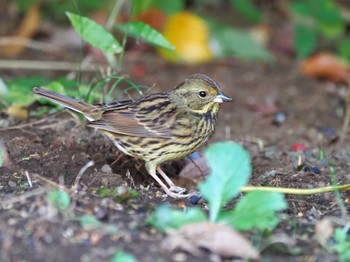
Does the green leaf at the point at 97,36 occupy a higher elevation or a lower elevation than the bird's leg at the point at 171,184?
higher

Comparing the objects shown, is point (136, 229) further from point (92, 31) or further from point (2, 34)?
point (2, 34)

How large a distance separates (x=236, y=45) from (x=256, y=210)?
4.82 metres

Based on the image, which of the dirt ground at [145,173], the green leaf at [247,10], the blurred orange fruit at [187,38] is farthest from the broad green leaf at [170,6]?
the green leaf at [247,10]

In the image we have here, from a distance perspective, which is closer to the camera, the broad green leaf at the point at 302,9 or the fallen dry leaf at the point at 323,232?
the fallen dry leaf at the point at 323,232

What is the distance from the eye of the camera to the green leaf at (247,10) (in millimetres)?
8344

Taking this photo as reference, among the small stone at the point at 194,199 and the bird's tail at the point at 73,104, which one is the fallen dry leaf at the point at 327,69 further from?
the small stone at the point at 194,199

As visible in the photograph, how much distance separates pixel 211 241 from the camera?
355 cm

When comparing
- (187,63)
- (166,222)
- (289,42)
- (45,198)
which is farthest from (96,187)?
(289,42)

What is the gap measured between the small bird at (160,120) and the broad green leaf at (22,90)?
792 millimetres

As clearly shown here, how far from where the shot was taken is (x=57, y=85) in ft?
19.2

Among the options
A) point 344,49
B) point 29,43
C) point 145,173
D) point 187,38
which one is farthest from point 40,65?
point 344,49

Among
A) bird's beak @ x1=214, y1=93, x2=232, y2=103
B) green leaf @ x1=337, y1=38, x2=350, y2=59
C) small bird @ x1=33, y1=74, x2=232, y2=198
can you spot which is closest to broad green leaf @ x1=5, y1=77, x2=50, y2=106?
small bird @ x1=33, y1=74, x2=232, y2=198

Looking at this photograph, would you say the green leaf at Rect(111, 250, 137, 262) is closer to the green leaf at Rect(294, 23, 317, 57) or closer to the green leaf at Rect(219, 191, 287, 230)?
the green leaf at Rect(219, 191, 287, 230)

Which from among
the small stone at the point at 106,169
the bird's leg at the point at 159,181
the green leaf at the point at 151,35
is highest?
the green leaf at the point at 151,35
